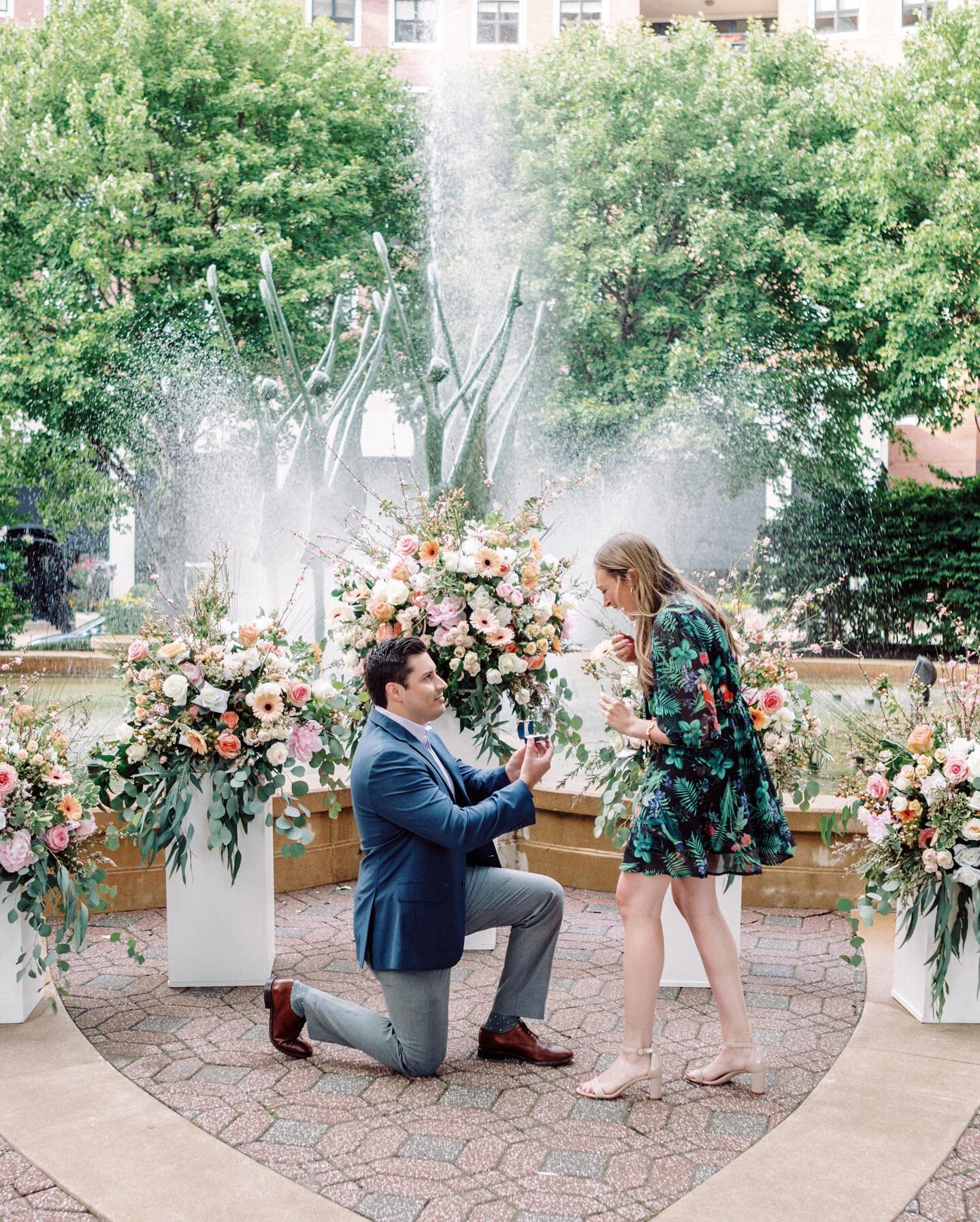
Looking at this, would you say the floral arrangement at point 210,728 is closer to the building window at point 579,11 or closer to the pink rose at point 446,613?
the pink rose at point 446,613

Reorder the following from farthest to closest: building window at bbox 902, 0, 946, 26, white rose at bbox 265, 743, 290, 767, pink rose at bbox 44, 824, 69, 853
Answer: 1. building window at bbox 902, 0, 946, 26
2. white rose at bbox 265, 743, 290, 767
3. pink rose at bbox 44, 824, 69, 853

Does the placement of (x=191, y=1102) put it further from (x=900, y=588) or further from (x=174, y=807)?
(x=900, y=588)

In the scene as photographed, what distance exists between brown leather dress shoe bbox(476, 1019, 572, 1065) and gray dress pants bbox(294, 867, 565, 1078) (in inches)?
2.5

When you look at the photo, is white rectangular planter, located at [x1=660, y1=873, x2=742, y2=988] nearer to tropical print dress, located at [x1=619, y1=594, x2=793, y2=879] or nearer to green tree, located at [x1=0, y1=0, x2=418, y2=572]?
tropical print dress, located at [x1=619, y1=594, x2=793, y2=879]

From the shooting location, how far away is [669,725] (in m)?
3.37

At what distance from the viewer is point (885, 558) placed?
63.8ft

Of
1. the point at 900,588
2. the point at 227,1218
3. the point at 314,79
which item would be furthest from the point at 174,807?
the point at 314,79

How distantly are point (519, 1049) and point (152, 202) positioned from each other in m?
17.9

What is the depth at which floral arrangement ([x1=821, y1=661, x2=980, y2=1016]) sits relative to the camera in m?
3.79

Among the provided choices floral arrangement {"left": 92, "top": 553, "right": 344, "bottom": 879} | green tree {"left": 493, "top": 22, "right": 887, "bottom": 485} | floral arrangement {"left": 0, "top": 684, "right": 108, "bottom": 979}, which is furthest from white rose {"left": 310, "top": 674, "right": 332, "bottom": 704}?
green tree {"left": 493, "top": 22, "right": 887, "bottom": 485}

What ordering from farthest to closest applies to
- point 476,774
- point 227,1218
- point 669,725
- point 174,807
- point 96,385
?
1. point 96,385
2. point 174,807
3. point 476,774
4. point 669,725
5. point 227,1218

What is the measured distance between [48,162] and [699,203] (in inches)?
382

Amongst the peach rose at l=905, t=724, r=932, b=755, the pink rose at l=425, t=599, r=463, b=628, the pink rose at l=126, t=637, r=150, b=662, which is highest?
the pink rose at l=425, t=599, r=463, b=628

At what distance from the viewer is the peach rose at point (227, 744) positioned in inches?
166
